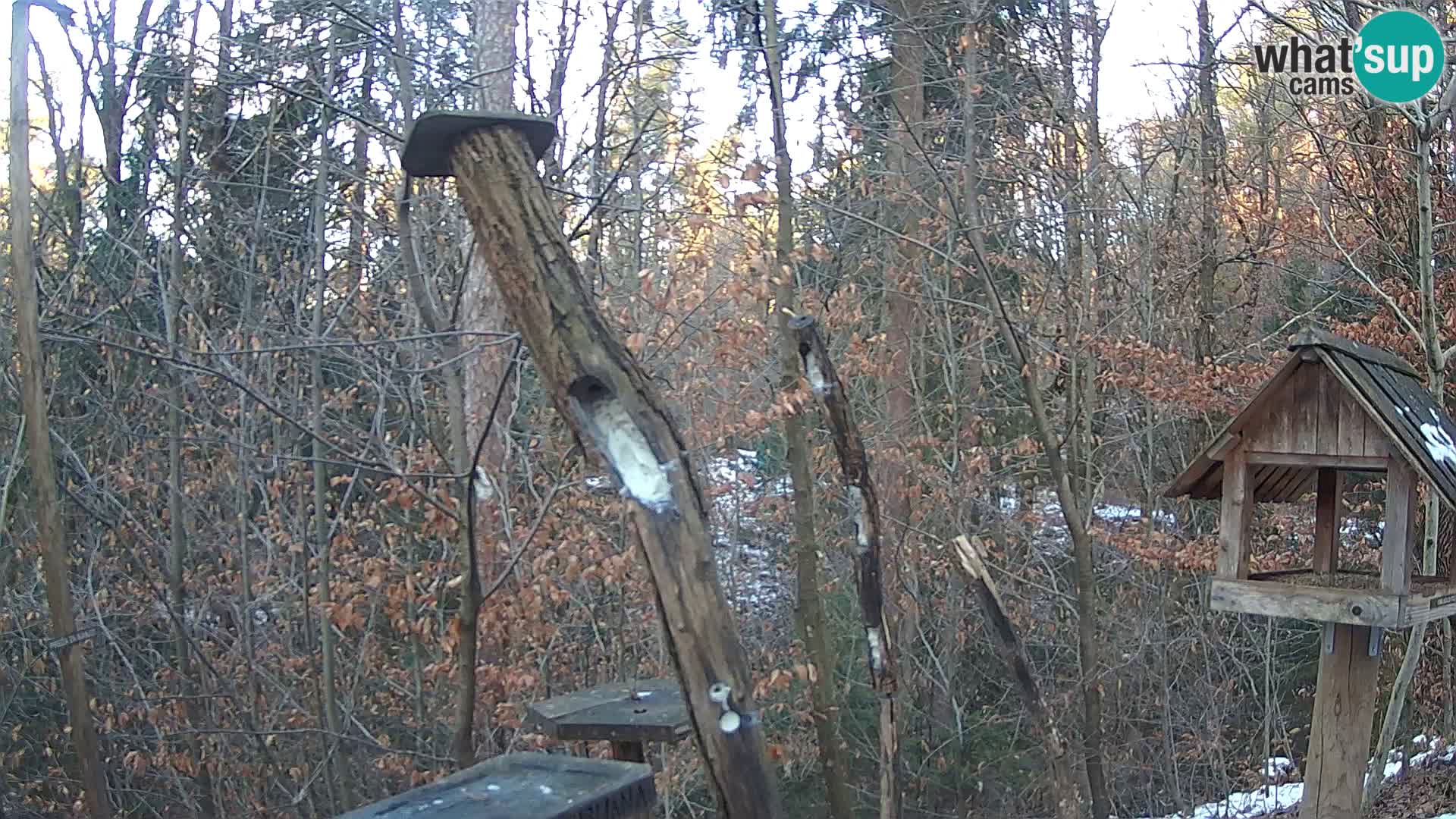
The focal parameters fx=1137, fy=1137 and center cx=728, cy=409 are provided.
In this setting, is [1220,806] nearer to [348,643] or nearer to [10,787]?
[348,643]

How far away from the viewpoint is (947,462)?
10.1 metres

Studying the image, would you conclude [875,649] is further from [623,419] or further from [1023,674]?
[623,419]

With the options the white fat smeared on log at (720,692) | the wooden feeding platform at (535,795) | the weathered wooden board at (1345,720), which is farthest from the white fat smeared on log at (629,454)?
the weathered wooden board at (1345,720)

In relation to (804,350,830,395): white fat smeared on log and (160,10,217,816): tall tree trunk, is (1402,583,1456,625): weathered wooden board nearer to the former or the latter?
(804,350,830,395): white fat smeared on log

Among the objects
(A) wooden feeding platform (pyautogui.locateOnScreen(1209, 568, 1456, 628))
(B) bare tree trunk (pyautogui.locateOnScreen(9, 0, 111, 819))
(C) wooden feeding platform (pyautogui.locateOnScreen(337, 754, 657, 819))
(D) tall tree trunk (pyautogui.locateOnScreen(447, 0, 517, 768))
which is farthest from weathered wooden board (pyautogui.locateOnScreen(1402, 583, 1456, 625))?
(B) bare tree trunk (pyautogui.locateOnScreen(9, 0, 111, 819))

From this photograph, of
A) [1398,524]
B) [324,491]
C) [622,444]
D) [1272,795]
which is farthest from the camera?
[1272,795]

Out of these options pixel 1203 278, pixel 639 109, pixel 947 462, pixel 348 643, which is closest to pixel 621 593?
pixel 348 643

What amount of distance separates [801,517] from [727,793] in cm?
545

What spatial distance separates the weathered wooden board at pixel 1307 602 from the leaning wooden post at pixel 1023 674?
1.36 metres

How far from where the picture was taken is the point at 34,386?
5402 millimetres

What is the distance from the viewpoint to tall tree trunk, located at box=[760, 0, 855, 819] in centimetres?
749

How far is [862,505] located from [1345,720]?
1950 millimetres

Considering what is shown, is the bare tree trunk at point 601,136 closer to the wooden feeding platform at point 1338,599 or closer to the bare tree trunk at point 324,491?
the bare tree trunk at point 324,491

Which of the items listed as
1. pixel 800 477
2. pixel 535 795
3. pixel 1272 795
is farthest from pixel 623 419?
pixel 1272 795
